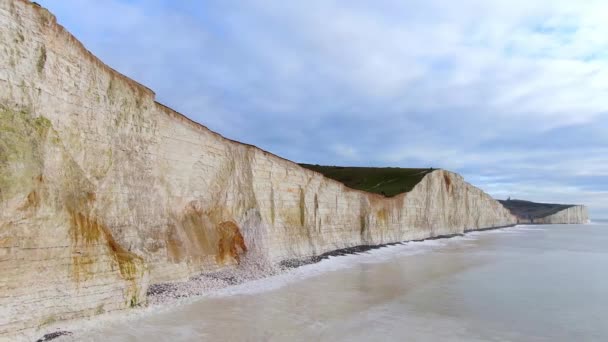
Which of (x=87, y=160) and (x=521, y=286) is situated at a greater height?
(x=87, y=160)

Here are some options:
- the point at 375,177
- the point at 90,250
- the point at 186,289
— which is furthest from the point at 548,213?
the point at 90,250

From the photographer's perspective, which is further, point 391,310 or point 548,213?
point 548,213

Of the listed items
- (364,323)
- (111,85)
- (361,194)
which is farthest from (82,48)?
(361,194)

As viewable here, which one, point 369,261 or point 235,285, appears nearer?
point 235,285

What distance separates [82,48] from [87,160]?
8.29 feet

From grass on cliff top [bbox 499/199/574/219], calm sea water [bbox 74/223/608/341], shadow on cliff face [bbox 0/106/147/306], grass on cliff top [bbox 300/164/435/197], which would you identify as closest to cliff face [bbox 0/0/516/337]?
shadow on cliff face [bbox 0/106/147/306]

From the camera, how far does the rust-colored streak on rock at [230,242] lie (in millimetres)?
13992

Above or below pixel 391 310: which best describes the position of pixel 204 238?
above

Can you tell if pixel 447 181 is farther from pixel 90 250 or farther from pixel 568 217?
pixel 568 217

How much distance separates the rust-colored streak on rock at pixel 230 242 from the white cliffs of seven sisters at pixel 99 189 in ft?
0.12

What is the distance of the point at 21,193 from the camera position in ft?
22.6

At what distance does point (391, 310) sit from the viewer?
32.0 ft

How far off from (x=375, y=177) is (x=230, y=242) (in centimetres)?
4124

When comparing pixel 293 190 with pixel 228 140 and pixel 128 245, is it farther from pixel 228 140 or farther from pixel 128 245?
pixel 128 245
